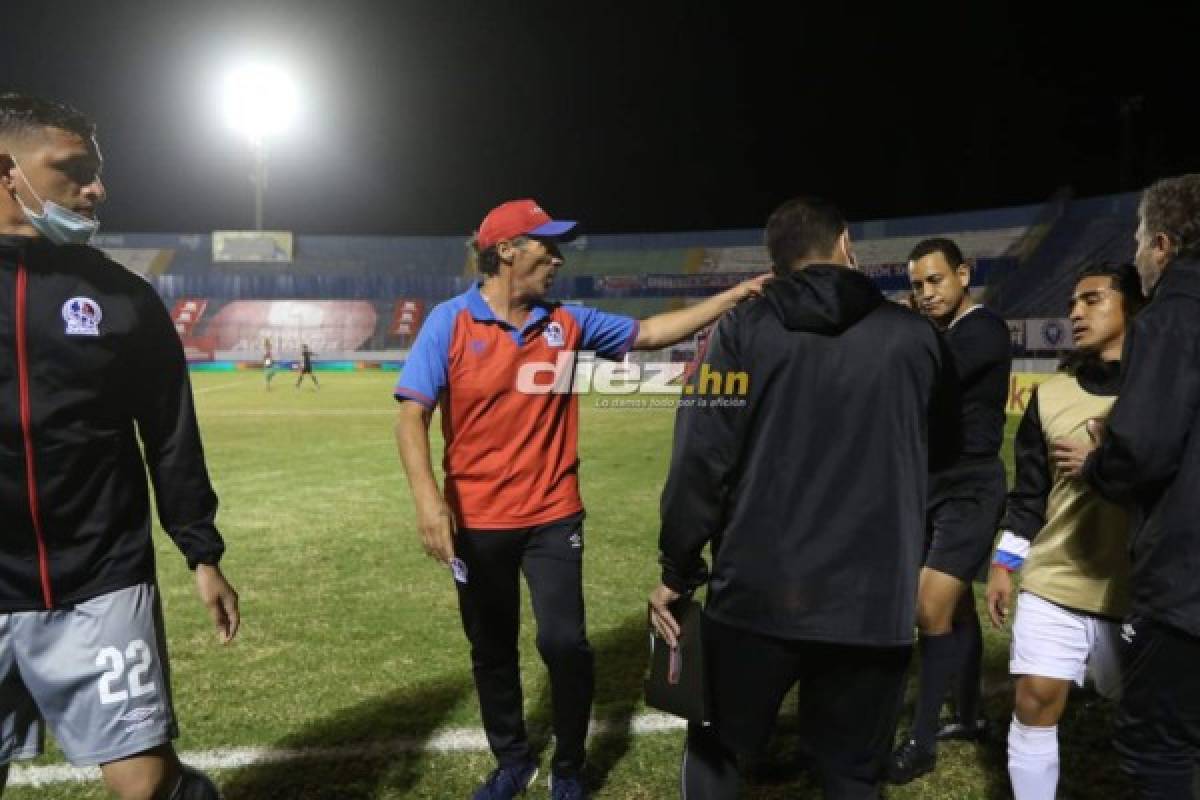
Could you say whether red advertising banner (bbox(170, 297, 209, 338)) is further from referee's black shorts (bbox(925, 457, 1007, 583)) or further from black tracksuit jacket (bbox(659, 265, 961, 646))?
black tracksuit jacket (bbox(659, 265, 961, 646))

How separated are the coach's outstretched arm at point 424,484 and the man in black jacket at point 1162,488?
214 centimetres

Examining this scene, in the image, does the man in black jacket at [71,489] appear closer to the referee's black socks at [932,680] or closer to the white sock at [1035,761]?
the white sock at [1035,761]

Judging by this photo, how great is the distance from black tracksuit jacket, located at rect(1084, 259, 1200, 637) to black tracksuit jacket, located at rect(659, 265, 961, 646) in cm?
43

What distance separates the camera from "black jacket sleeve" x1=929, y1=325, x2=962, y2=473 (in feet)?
7.59

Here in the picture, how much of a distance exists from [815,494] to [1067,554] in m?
1.22

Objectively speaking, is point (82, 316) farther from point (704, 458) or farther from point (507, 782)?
point (507, 782)

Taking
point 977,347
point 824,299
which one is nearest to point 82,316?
point 824,299

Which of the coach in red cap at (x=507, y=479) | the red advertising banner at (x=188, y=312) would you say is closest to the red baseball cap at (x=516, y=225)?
the coach in red cap at (x=507, y=479)

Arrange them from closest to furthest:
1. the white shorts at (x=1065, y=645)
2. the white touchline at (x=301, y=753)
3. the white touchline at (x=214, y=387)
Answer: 1. the white shorts at (x=1065, y=645)
2. the white touchline at (x=301, y=753)
3. the white touchline at (x=214, y=387)

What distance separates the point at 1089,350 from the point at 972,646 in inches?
62.4

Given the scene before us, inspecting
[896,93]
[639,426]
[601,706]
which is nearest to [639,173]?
[896,93]

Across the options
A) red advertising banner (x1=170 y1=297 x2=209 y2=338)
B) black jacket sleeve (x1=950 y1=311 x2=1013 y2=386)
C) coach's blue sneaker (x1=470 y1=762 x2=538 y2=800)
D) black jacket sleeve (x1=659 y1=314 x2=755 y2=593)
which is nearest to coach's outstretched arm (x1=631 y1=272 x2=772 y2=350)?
black jacket sleeve (x1=950 y1=311 x2=1013 y2=386)

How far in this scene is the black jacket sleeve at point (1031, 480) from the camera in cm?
306

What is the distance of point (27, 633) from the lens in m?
2.17
